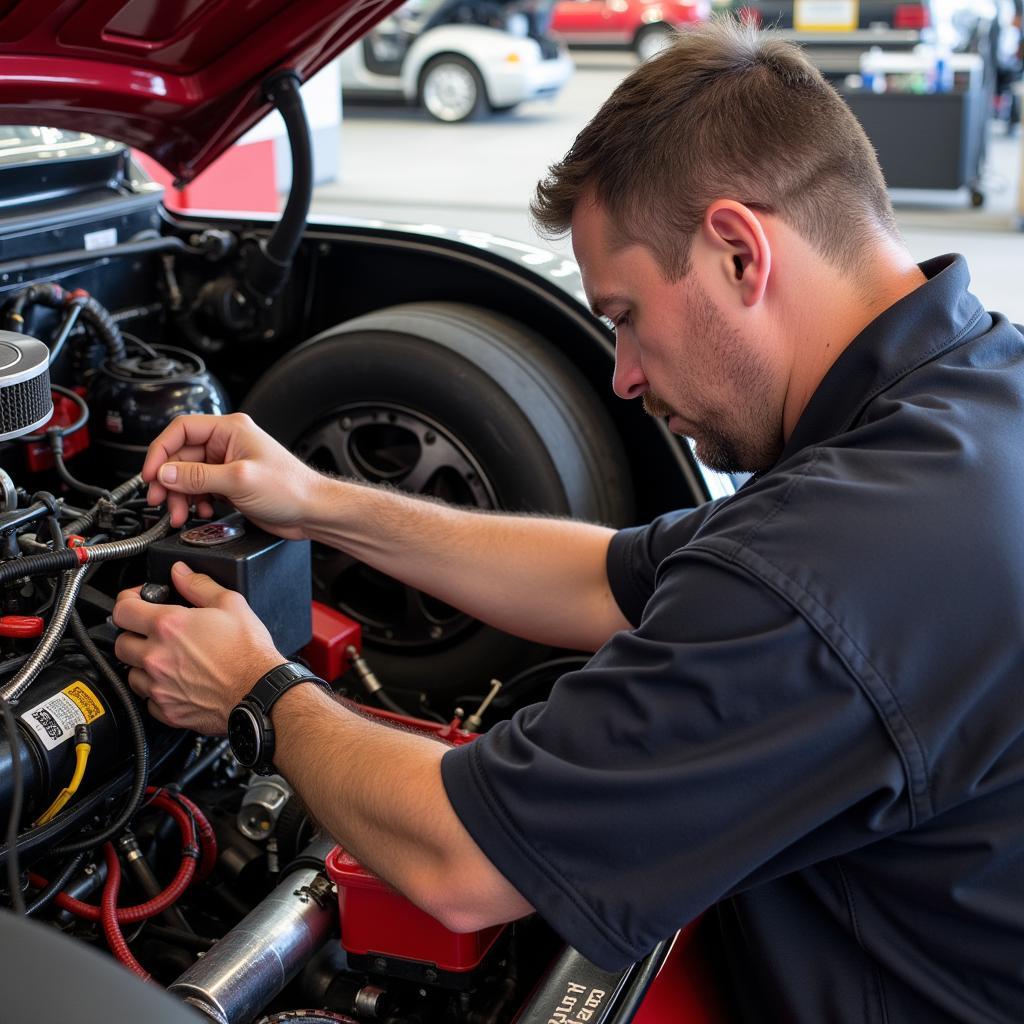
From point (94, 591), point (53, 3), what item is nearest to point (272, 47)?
point (53, 3)

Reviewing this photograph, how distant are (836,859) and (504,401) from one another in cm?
95

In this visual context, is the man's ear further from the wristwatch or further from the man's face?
the wristwatch

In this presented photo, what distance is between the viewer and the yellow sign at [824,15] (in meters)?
9.55

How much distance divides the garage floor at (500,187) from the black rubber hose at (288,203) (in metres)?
3.01

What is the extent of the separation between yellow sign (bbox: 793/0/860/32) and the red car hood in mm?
8559

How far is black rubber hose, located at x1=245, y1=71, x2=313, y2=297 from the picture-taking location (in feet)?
6.08

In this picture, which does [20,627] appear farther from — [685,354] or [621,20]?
[621,20]

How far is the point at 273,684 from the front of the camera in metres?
1.20

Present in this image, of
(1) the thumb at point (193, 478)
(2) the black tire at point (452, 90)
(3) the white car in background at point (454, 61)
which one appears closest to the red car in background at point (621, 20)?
(3) the white car in background at point (454, 61)

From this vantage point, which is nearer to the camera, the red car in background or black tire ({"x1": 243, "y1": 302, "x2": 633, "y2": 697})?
black tire ({"x1": 243, "y1": 302, "x2": 633, "y2": 697})

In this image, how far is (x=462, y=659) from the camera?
1.92 m

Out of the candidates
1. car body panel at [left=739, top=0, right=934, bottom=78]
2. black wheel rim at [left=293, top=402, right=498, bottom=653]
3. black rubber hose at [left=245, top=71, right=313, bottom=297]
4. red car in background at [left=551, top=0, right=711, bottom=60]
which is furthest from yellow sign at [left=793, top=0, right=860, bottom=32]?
black wheel rim at [left=293, top=402, right=498, bottom=653]

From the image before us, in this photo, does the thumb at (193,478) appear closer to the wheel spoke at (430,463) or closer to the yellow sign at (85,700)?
the yellow sign at (85,700)

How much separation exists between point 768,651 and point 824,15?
9734 mm
